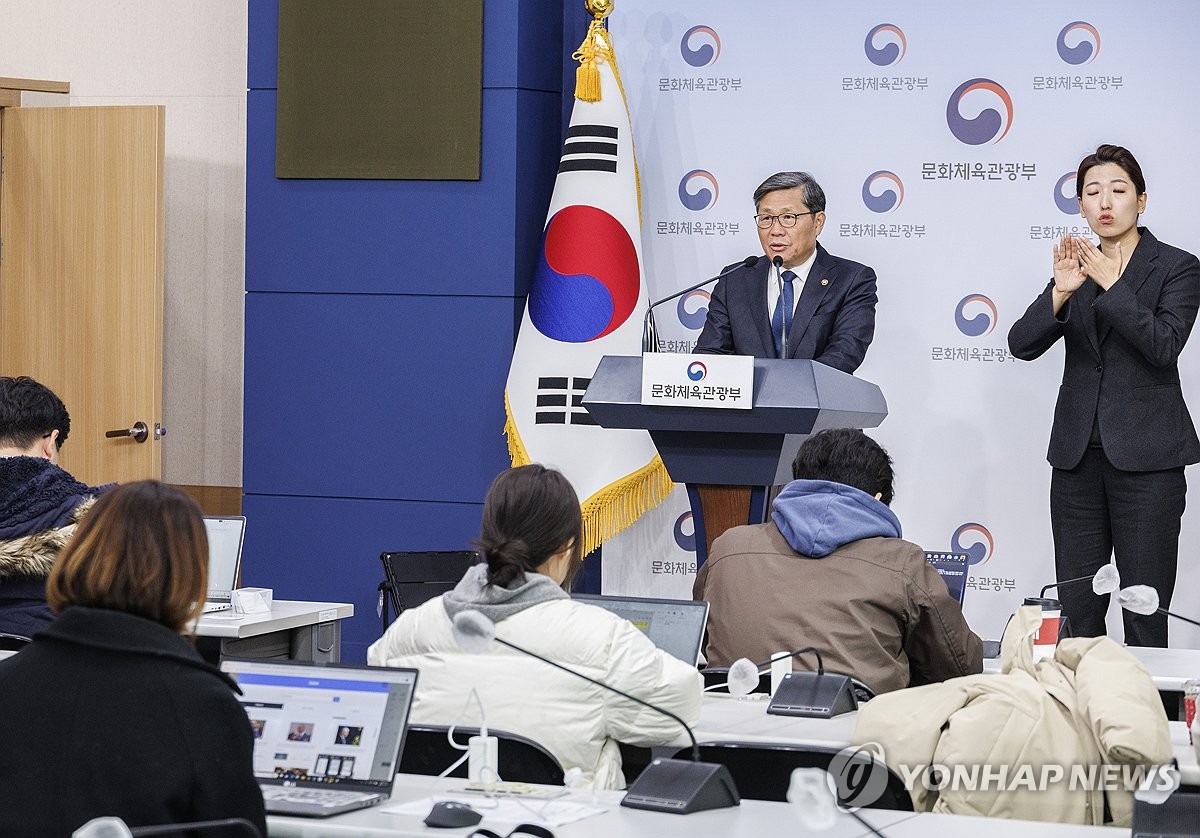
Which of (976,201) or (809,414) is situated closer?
(809,414)

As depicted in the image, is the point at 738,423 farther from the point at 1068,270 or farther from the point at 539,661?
the point at 539,661

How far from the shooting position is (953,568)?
3902mm

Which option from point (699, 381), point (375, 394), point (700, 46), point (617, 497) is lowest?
point (617, 497)

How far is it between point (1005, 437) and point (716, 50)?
75.1 inches

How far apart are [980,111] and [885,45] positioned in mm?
452

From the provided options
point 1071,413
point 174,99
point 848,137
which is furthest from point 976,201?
point 174,99

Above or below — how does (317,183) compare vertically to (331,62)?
below

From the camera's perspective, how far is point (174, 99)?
22.7ft

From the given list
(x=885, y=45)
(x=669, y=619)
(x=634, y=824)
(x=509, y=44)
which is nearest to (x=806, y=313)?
(x=885, y=45)

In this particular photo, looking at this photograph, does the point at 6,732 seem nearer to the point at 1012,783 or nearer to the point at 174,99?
the point at 1012,783

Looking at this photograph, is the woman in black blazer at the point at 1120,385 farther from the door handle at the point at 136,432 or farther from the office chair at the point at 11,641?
the door handle at the point at 136,432

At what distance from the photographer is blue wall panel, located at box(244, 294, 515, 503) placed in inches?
238

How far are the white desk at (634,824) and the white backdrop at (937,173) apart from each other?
394 centimetres

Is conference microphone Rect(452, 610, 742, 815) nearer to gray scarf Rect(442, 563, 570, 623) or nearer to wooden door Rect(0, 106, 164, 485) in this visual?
gray scarf Rect(442, 563, 570, 623)
